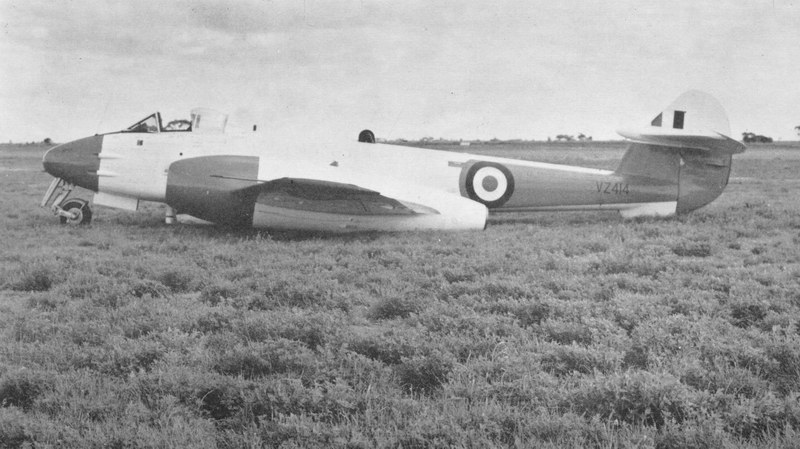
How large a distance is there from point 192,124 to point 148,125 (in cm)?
78

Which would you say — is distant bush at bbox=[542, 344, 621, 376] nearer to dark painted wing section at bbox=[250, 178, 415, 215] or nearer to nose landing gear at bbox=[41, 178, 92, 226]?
dark painted wing section at bbox=[250, 178, 415, 215]

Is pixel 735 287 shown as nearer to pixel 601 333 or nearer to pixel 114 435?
pixel 601 333

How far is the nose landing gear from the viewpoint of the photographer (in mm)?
10484

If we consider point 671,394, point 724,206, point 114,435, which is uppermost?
point 724,206

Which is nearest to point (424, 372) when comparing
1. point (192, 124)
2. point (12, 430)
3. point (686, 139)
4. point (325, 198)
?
point (12, 430)

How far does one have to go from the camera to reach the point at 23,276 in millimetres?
6125

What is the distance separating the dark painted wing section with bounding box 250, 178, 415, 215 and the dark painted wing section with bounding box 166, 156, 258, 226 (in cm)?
27

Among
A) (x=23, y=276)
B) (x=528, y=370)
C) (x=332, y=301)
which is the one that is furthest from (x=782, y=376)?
(x=23, y=276)

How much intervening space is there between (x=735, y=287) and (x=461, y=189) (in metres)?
5.78

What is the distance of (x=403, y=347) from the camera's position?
404 centimetres

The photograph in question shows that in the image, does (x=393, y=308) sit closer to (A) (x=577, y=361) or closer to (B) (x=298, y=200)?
(A) (x=577, y=361)

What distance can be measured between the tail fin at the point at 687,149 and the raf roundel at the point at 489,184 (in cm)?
208

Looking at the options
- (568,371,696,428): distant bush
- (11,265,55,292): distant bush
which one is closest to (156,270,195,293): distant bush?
(11,265,55,292): distant bush

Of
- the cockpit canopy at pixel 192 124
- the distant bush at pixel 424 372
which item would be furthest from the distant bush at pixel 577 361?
the cockpit canopy at pixel 192 124
